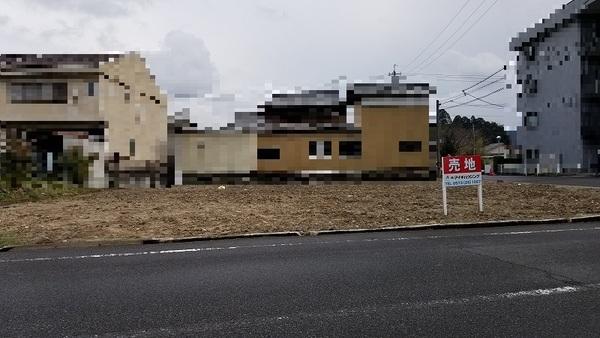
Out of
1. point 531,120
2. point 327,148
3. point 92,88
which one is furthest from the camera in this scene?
point 531,120

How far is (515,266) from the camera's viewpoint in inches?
213

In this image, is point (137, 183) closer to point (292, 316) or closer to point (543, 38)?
point (292, 316)

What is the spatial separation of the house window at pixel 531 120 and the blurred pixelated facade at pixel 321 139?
22.5 m

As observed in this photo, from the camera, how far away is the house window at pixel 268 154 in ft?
58.9

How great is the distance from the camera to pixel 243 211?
34.9 feet

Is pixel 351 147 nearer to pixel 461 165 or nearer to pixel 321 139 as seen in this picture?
pixel 321 139

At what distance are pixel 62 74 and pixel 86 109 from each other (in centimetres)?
189

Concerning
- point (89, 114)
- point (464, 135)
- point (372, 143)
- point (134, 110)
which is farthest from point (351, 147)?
point (464, 135)

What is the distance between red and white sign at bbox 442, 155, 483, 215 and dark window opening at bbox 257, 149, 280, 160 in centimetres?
894

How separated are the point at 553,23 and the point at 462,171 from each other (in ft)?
99.3

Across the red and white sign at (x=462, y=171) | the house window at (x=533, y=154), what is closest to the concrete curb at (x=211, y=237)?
the red and white sign at (x=462, y=171)

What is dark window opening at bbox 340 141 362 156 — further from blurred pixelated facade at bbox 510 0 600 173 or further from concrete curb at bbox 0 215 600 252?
blurred pixelated facade at bbox 510 0 600 173

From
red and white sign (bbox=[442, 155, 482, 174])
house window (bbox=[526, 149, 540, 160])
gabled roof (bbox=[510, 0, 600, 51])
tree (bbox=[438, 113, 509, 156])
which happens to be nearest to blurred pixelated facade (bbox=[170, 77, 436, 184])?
red and white sign (bbox=[442, 155, 482, 174])

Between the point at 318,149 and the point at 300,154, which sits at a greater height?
the point at 318,149
